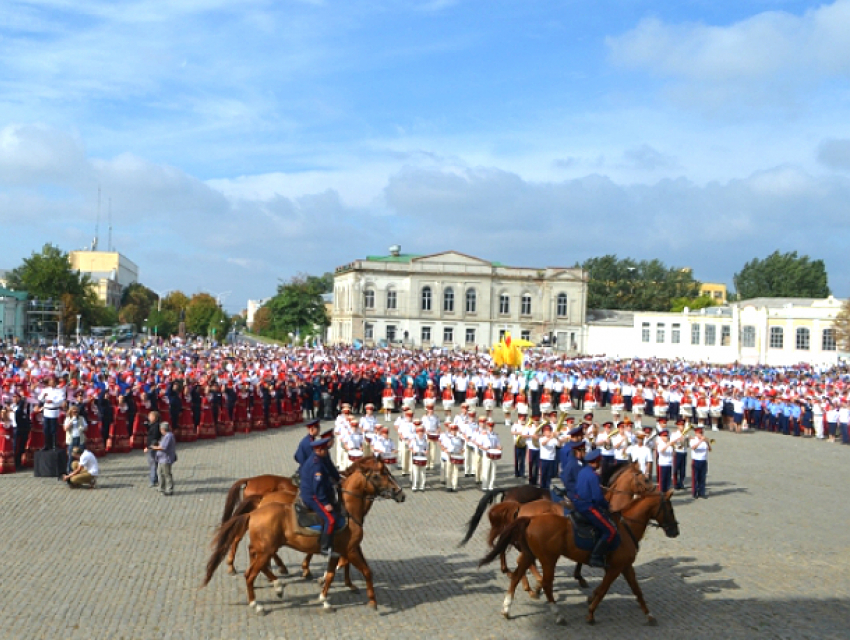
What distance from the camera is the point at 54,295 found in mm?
76438

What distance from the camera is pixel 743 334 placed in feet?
217

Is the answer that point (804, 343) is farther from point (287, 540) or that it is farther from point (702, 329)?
point (287, 540)

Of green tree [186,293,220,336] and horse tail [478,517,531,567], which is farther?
green tree [186,293,220,336]

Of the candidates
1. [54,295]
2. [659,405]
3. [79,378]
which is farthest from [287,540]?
[54,295]

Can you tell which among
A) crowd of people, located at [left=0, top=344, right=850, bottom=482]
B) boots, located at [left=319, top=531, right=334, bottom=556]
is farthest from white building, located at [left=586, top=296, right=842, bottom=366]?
boots, located at [left=319, top=531, right=334, bottom=556]

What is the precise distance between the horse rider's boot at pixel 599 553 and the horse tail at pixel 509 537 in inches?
34.0

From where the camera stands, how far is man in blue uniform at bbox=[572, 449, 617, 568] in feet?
34.9

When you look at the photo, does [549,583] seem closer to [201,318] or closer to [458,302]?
[458,302]

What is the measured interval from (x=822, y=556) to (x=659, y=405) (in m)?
18.4

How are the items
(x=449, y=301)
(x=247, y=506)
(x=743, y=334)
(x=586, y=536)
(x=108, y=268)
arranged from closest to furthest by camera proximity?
(x=586, y=536) → (x=247, y=506) → (x=743, y=334) → (x=449, y=301) → (x=108, y=268)

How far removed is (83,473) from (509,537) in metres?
10.6

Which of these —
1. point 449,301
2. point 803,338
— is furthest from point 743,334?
point 449,301

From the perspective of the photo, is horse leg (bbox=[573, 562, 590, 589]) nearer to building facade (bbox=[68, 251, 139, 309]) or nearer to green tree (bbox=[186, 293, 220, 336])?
green tree (bbox=[186, 293, 220, 336])

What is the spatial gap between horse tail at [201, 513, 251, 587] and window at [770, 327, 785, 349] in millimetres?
60115
